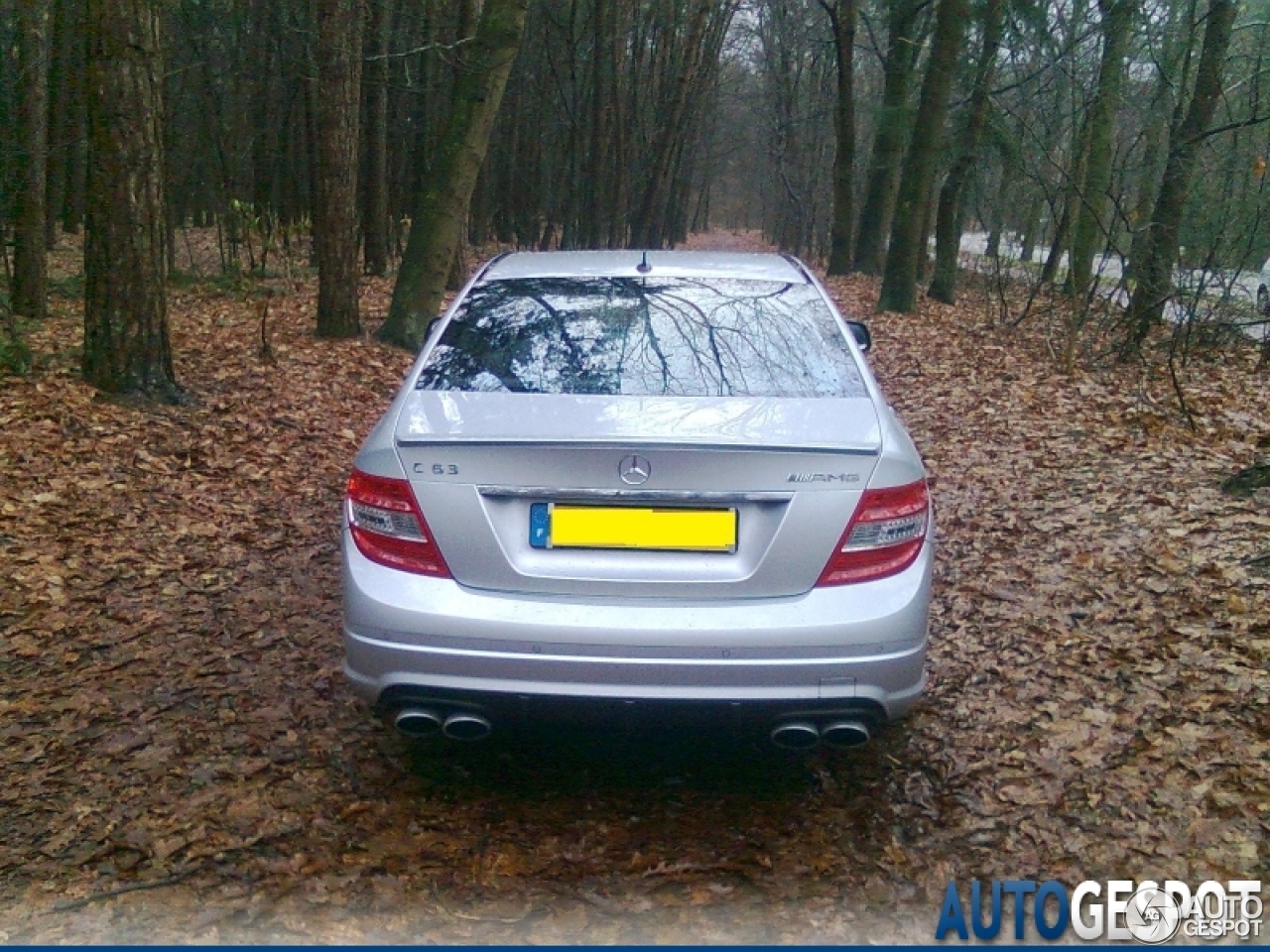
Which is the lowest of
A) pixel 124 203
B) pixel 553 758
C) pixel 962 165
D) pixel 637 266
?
pixel 553 758

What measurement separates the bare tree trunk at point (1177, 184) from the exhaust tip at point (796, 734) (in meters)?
9.09

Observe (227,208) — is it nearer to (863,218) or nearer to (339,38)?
(339,38)

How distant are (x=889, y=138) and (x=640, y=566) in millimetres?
20688

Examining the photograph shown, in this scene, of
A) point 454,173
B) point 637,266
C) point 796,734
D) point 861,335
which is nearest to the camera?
point 796,734

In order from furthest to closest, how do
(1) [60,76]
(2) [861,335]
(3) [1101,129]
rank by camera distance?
(3) [1101,129], (1) [60,76], (2) [861,335]

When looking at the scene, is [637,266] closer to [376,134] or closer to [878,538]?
[878,538]

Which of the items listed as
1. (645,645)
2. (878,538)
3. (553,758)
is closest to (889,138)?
(553,758)

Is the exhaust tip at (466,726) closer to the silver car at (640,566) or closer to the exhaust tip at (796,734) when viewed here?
the silver car at (640,566)

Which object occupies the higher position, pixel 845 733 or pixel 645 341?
pixel 645 341

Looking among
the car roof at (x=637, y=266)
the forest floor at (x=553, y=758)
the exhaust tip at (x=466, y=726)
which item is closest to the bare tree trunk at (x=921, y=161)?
the forest floor at (x=553, y=758)

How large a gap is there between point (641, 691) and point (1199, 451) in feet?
19.1

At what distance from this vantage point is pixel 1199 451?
761cm

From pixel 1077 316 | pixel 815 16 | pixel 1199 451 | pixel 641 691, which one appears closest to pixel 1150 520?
pixel 1199 451

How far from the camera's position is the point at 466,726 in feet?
11.2
